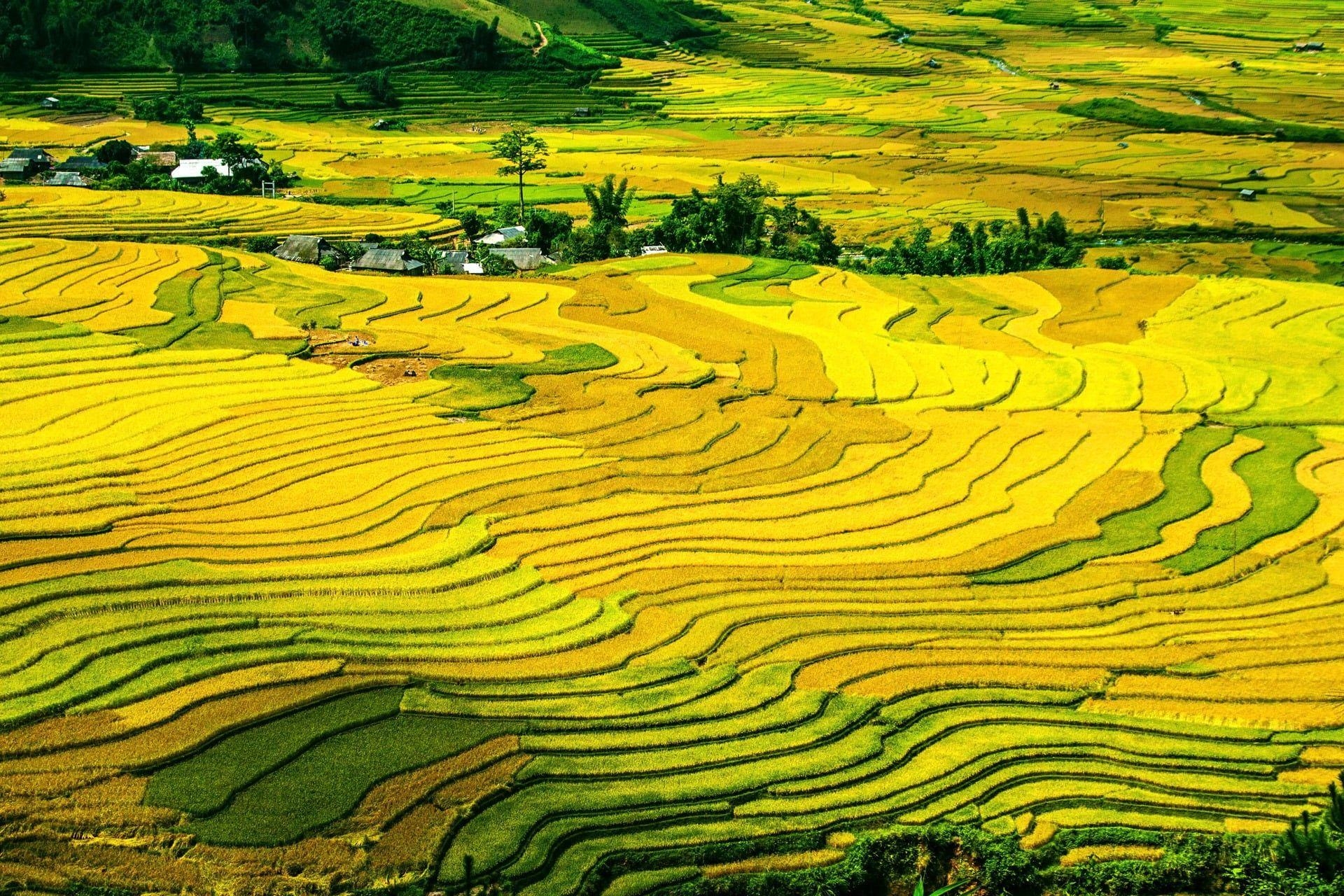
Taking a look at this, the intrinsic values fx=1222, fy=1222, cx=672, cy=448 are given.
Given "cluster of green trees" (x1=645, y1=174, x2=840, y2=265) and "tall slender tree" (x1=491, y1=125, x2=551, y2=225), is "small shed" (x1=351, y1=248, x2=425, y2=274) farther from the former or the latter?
"cluster of green trees" (x1=645, y1=174, x2=840, y2=265)

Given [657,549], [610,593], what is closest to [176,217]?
[657,549]

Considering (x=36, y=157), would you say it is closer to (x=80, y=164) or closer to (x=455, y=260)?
(x=80, y=164)

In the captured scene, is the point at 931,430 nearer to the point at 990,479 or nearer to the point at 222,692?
the point at 990,479

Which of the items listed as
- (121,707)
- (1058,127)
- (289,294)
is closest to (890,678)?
(121,707)

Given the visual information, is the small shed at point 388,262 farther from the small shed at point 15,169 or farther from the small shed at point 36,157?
the small shed at point 36,157

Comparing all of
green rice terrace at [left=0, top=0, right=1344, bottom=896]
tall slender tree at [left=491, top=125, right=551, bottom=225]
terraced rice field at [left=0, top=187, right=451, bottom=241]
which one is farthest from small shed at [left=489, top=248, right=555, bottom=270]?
tall slender tree at [left=491, top=125, right=551, bottom=225]

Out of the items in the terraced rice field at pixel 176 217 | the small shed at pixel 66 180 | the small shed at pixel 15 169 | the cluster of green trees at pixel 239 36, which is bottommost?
the terraced rice field at pixel 176 217

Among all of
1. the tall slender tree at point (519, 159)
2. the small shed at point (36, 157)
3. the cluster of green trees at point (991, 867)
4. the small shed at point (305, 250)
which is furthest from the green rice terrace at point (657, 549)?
the tall slender tree at point (519, 159)
